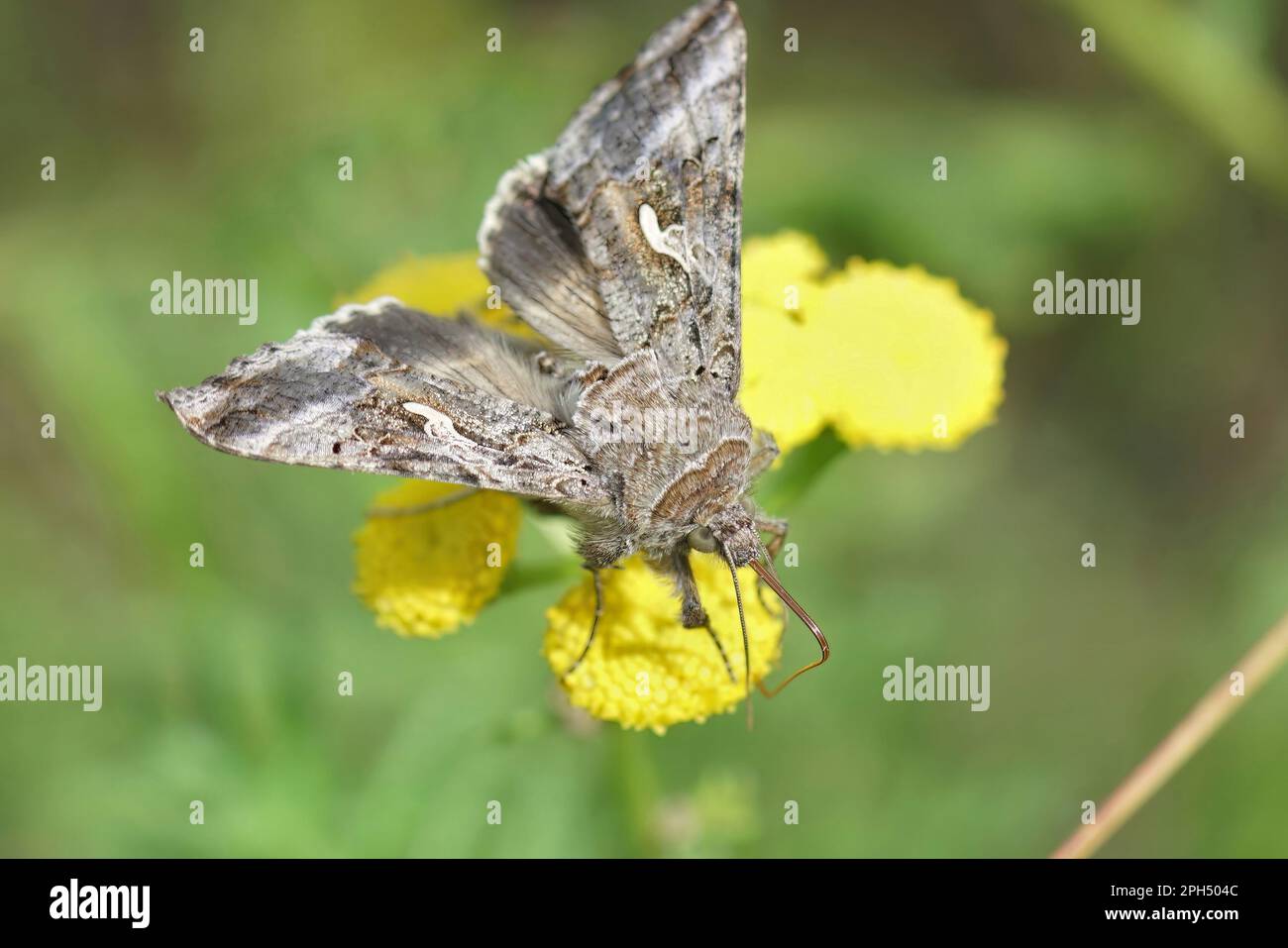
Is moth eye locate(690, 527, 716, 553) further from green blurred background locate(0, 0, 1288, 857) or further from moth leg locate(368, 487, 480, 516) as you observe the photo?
green blurred background locate(0, 0, 1288, 857)

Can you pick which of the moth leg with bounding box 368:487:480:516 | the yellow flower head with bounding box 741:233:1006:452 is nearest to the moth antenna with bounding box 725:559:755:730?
the yellow flower head with bounding box 741:233:1006:452

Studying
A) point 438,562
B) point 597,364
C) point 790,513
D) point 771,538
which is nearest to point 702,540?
point 771,538

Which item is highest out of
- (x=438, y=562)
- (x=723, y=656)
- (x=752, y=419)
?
(x=752, y=419)

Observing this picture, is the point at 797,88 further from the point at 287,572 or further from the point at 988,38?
the point at 287,572

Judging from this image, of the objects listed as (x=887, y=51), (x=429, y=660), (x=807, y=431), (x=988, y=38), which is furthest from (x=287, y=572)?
(x=988, y=38)

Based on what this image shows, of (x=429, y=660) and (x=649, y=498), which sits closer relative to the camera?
(x=649, y=498)

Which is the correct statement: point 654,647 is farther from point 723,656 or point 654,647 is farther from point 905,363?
point 905,363

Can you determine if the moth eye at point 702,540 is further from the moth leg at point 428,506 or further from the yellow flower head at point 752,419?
the moth leg at point 428,506
